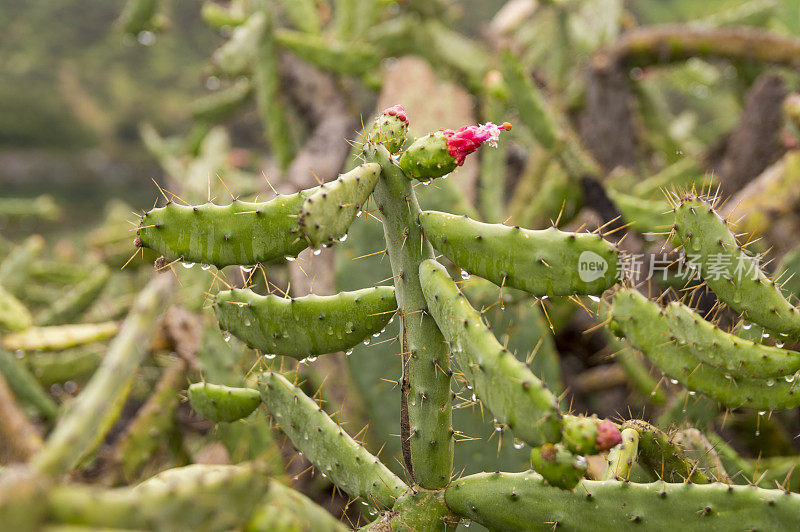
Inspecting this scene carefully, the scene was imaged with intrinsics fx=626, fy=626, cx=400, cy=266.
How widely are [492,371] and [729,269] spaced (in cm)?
47

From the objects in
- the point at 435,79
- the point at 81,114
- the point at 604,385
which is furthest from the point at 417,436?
the point at 81,114

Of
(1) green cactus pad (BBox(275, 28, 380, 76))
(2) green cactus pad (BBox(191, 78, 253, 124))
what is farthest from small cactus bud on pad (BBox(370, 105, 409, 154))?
(2) green cactus pad (BBox(191, 78, 253, 124))

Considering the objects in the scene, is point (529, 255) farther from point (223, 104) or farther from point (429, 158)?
point (223, 104)

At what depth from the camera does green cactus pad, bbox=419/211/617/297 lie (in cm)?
76

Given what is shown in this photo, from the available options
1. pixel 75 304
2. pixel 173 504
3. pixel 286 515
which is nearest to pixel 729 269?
pixel 286 515

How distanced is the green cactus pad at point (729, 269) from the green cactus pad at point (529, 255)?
283 millimetres

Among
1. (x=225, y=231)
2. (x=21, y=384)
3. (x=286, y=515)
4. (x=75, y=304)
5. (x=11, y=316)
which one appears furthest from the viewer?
(x=75, y=304)

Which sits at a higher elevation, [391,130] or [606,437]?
[391,130]

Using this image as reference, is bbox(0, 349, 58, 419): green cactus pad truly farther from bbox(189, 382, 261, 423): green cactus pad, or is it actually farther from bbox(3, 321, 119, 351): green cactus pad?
bbox(189, 382, 261, 423): green cactus pad

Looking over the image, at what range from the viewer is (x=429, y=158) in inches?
31.3

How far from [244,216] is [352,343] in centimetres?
27

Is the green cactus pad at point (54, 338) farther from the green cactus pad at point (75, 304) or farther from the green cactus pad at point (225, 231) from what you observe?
the green cactus pad at point (225, 231)

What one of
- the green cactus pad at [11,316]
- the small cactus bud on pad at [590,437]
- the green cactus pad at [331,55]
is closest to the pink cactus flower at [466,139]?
the small cactus bud on pad at [590,437]

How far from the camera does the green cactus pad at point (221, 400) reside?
40.7 inches
